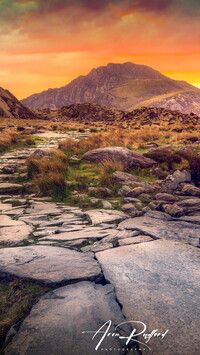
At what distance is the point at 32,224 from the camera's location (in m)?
3.84

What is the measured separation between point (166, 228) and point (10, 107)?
4291 centimetres

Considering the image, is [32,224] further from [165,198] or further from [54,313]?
[165,198]

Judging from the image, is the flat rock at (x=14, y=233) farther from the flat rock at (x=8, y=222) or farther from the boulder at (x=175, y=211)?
the boulder at (x=175, y=211)

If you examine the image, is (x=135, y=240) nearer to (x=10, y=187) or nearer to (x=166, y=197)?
(x=166, y=197)

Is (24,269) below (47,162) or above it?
below

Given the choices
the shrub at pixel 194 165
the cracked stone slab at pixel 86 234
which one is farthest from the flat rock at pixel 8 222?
the shrub at pixel 194 165

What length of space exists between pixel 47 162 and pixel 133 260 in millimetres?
4792

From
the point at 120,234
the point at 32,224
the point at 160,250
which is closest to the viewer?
the point at 160,250

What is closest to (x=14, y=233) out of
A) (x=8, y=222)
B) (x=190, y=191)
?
(x=8, y=222)

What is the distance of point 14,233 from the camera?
344 cm

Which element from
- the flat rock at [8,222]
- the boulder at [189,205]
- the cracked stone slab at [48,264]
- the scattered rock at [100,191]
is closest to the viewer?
the cracked stone slab at [48,264]

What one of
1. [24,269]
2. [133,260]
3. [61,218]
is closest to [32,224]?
[61,218]

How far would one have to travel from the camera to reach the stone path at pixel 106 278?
1713mm

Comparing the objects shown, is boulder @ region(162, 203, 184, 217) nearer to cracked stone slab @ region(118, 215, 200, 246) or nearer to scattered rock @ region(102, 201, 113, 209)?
cracked stone slab @ region(118, 215, 200, 246)
